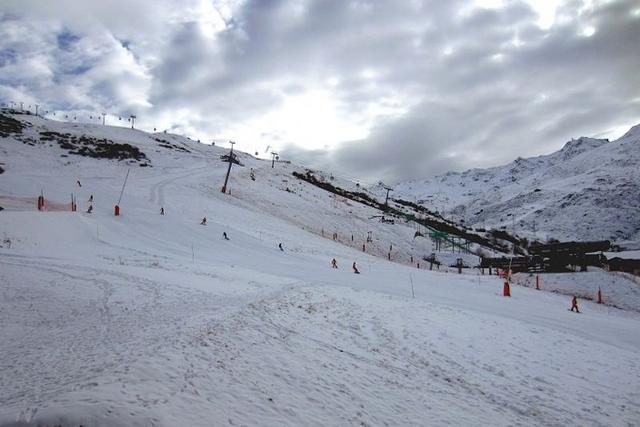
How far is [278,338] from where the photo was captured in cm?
956

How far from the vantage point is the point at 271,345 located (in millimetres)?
8945

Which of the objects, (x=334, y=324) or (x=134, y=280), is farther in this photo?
(x=134, y=280)

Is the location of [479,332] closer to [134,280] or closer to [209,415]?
[209,415]

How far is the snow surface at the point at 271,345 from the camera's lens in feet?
19.4

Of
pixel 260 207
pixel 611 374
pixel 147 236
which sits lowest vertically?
pixel 611 374

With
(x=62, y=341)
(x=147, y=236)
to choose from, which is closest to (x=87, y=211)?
(x=147, y=236)

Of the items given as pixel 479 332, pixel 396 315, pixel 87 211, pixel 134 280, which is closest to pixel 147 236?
pixel 87 211

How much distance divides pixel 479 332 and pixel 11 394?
41.1 ft

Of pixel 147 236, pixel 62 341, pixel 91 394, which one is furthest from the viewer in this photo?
pixel 147 236

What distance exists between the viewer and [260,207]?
5238cm

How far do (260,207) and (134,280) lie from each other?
38383 mm

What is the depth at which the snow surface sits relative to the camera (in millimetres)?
5902

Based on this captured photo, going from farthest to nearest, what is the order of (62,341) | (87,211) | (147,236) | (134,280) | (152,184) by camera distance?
(152,184)
(87,211)
(147,236)
(134,280)
(62,341)

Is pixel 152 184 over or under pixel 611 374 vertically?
over
